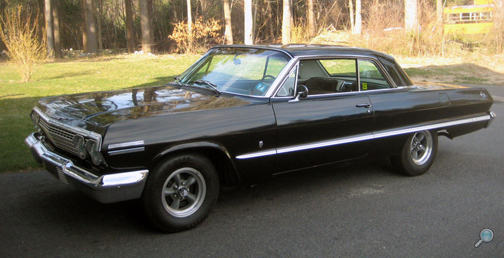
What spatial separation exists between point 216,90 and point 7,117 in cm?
590

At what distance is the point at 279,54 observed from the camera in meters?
4.91

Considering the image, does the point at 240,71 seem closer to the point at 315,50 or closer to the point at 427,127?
the point at 315,50

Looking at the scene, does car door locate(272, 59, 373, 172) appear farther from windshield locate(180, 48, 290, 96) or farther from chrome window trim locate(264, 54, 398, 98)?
windshield locate(180, 48, 290, 96)

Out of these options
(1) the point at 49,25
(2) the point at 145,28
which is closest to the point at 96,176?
(1) the point at 49,25

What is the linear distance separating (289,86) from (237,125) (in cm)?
82

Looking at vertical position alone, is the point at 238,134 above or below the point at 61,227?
above

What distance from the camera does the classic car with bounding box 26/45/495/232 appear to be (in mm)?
3645

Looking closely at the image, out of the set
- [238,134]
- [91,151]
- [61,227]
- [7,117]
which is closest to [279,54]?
[238,134]

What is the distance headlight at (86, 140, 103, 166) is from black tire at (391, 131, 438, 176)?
137 inches

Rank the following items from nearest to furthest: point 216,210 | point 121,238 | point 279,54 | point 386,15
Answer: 1. point 121,238
2. point 216,210
3. point 279,54
4. point 386,15

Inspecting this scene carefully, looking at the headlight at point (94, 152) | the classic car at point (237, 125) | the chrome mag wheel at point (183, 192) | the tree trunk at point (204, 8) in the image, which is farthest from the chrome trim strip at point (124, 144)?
the tree trunk at point (204, 8)

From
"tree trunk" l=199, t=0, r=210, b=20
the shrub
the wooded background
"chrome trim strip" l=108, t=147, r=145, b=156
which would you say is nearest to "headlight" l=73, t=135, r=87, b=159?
"chrome trim strip" l=108, t=147, r=145, b=156

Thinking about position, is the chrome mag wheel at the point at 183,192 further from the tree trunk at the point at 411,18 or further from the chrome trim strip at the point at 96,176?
the tree trunk at the point at 411,18

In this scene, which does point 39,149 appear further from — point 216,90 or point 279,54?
point 279,54
